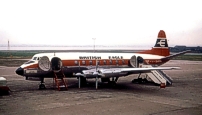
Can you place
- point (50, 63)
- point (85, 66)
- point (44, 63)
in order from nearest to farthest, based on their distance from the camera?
point (50, 63) < point (44, 63) < point (85, 66)

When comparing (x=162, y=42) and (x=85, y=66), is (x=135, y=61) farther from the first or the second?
(x=162, y=42)

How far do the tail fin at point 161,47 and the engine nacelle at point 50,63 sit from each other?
12.4 metres

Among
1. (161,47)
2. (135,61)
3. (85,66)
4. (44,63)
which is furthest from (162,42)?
(44,63)

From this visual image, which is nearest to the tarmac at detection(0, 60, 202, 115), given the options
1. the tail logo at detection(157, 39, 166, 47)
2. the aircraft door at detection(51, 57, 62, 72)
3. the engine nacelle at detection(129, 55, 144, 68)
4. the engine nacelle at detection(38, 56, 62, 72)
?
the engine nacelle at detection(38, 56, 62, 72)

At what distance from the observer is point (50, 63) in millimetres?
23422

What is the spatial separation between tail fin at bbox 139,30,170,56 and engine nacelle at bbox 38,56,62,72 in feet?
40.6

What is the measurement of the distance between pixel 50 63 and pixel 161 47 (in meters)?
15.1

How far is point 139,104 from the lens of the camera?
16.4m

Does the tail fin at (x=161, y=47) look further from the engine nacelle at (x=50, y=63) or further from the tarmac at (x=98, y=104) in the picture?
the engine nacelle at (x=50, y=63)

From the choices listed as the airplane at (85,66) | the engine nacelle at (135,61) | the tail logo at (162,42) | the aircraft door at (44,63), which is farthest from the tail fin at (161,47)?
the aircraft door at (44,63)

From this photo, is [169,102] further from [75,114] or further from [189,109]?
[75,114]

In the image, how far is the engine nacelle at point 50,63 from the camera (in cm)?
2332

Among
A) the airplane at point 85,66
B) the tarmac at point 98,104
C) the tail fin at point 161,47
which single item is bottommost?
the tarmac at point 98,104

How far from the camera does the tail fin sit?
31.8 metres
